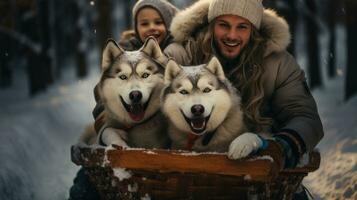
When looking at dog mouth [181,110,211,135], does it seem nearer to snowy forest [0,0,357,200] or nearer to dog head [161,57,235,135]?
dog head [161,57,235,135]

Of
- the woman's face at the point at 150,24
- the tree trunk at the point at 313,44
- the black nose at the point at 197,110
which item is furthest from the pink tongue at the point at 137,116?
the tree trunk at the point at 313,44

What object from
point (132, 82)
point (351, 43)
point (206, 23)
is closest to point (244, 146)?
point (132, 82)

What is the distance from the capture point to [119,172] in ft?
10.7

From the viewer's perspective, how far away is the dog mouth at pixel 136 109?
3904 mm

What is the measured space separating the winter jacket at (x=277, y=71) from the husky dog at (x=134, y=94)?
478 mm

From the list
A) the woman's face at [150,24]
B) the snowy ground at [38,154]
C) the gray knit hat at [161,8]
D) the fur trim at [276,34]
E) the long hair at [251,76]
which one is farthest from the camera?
the gray knit hat at [161,8]

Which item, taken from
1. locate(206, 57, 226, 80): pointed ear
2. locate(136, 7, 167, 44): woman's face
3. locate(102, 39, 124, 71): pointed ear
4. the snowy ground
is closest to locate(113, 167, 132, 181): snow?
locate(206, 57, 226, 80): pointed ear

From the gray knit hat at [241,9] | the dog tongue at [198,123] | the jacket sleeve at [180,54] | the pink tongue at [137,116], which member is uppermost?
the gray knit hat at [241,9]

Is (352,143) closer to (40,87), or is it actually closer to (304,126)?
(304,126)

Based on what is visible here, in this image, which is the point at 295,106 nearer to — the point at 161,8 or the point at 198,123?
the point at 198,123

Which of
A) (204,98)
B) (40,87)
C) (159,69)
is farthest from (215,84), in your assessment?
(40,87)

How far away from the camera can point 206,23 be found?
4715 mm

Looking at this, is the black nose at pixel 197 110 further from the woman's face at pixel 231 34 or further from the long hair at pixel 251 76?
the woman's face at pixel 231 34

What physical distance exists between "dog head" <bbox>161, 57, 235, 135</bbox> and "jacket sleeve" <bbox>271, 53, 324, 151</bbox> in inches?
16.8
